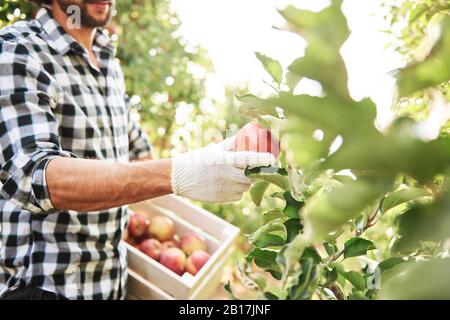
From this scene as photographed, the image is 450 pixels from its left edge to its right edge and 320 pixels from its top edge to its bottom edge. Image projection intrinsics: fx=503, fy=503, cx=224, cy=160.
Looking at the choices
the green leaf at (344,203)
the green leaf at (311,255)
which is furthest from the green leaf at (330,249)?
the green leaf at (344,203)

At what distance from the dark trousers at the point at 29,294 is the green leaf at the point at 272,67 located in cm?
95

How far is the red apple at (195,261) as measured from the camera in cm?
195

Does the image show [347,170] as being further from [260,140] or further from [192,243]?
[192,243]

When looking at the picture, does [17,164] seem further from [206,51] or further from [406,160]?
[206,51]

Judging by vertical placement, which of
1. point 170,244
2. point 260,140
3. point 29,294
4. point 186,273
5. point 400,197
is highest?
point 400,197

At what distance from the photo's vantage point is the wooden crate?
1.72 m

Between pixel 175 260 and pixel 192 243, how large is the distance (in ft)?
0.32

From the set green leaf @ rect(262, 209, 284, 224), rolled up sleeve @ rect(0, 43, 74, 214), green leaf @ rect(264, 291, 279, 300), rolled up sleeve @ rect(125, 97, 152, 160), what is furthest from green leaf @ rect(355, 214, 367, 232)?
rolled up sleeve @ rect(125, 97, 152, 160)

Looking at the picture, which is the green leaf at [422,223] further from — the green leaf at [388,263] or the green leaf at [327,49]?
the green leaf at [388,263]

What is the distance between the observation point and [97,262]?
1.47 meters

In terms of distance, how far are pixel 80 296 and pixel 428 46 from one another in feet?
4.19

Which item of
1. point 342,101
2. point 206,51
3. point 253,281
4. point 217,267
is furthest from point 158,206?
point 342,101

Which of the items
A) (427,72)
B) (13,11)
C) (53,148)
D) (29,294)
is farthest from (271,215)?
(13,11)

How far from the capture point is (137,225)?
6.82 ft
